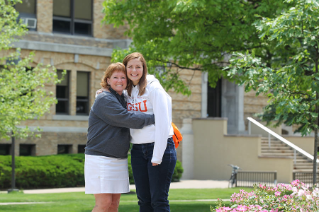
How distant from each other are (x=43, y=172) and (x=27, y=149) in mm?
2965

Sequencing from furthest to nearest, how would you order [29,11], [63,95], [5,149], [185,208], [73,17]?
[73,17]
[63,95]
[29,11]
[5,149]
[185,208]

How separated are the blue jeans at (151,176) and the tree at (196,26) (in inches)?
201

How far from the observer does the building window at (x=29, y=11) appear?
20.5 meters

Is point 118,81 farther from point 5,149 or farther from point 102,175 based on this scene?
point 5,149

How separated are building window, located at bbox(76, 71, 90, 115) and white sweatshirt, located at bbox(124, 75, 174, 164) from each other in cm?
1669

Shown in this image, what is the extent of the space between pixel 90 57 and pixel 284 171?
394 inches

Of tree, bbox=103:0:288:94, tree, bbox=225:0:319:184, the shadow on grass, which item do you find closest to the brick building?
tree, bbox=103:0:288:94

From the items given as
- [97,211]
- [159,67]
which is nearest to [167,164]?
[97,211]

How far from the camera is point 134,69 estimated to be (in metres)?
5.39

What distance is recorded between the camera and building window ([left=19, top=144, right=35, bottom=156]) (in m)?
20.4

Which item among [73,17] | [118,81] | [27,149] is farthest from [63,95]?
[118,81]

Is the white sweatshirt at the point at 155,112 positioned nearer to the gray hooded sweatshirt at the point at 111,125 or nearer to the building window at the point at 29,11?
the gray hooded sweatshirt at the point at 111,125

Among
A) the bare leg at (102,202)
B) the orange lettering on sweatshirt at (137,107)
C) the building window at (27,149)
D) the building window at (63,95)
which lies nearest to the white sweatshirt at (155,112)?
the orange lettering on sweatshirt at (137,107)

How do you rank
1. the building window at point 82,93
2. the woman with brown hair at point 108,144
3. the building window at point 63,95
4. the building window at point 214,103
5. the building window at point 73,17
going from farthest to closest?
the building window at point 214,103 → the building window at point 82,93 → the building window at point 73,17 → the building window at point 63,95 → the woman with brown hair at point 108,144
